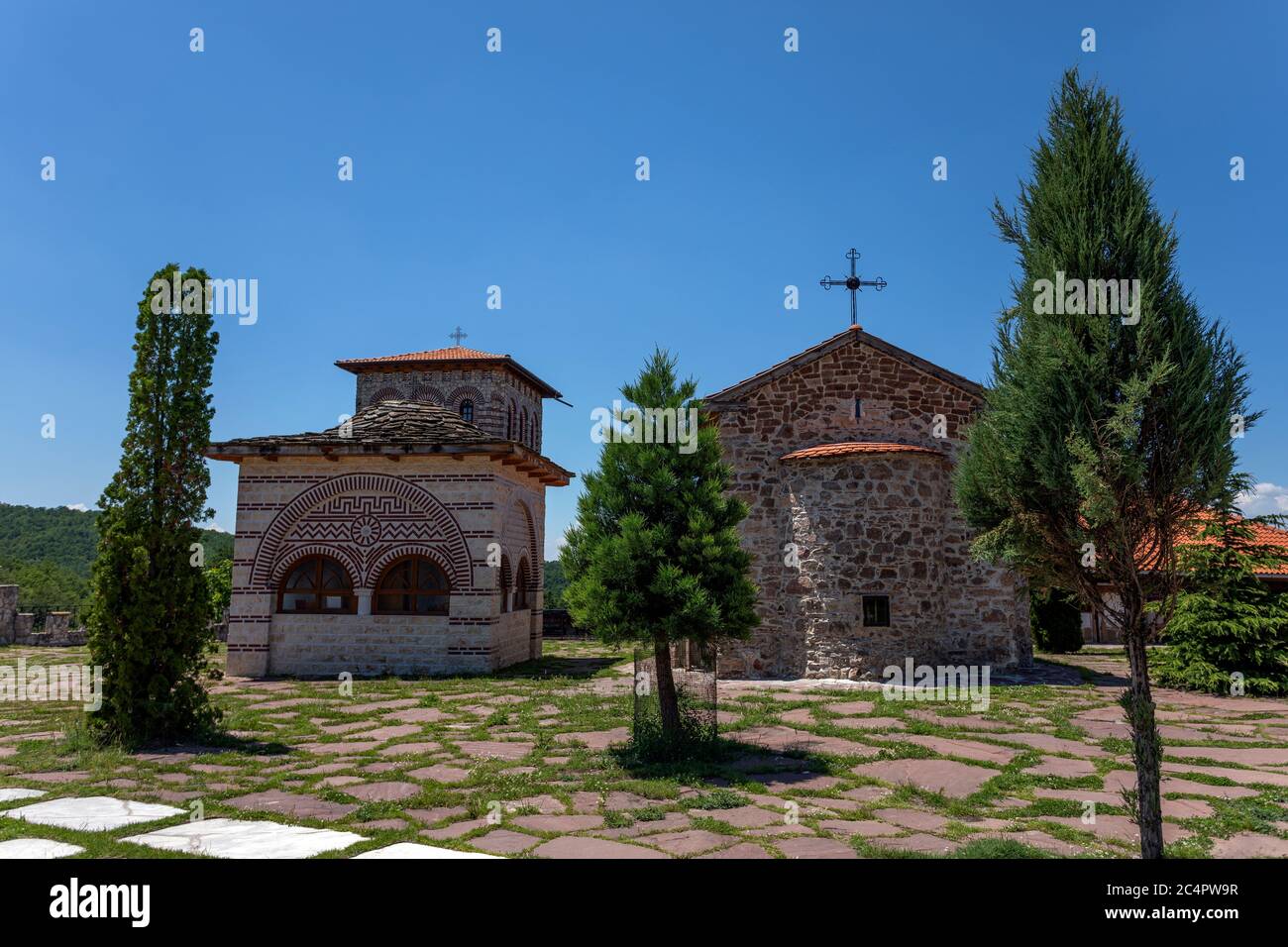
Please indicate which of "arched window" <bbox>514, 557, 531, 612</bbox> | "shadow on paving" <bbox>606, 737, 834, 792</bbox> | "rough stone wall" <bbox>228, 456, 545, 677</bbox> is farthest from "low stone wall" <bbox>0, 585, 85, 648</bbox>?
"shadow on paving" <bbox>606, 737, 834, 792</bbox>

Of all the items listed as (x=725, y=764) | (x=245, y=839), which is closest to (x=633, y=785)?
(x=725, y=764)

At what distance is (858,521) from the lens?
43.4 ft

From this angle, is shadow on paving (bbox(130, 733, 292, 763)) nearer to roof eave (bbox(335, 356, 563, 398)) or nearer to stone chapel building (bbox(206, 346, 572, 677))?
stone chapel building (bbox(206, 346, 572, 677))

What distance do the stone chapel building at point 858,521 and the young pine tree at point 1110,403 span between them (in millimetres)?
8186

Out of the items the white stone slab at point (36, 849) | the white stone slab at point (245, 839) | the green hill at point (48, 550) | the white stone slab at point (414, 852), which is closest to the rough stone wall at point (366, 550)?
the white stone slab at point (245, 839)

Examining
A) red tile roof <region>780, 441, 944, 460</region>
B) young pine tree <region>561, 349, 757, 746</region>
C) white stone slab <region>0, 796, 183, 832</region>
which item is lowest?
white stone slab <region>0, 796, 183, 832</region>

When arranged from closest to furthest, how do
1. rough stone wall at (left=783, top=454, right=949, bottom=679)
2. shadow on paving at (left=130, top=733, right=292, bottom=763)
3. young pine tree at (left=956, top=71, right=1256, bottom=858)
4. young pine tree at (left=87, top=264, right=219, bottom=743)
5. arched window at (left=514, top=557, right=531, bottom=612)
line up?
young pine tree at (left=956, top=71, right=1256, bottom=858)
shadow on paving at (left=130, top=733, right=292, bottom=763)
young pine tree at (left=87, top=264, right=219, bottom=743)
rough stone wall at (left=783, top=454, right=949, bottom=679)
arched window at (left=514, top=557, right=531, bottom=612)

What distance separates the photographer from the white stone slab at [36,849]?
4.36 meters

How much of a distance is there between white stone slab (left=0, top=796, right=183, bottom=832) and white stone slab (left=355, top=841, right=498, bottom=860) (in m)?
1.88

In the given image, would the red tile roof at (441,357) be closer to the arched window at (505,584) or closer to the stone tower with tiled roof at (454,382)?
the stone tower with tiled roof at (454,382)

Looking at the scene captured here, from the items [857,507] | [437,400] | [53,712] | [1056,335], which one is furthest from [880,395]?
[437,400]

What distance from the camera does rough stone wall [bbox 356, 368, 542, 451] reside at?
3022 centimetres

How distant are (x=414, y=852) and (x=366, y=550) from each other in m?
11.4

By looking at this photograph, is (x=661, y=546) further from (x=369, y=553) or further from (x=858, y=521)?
(x=369, y=553)
